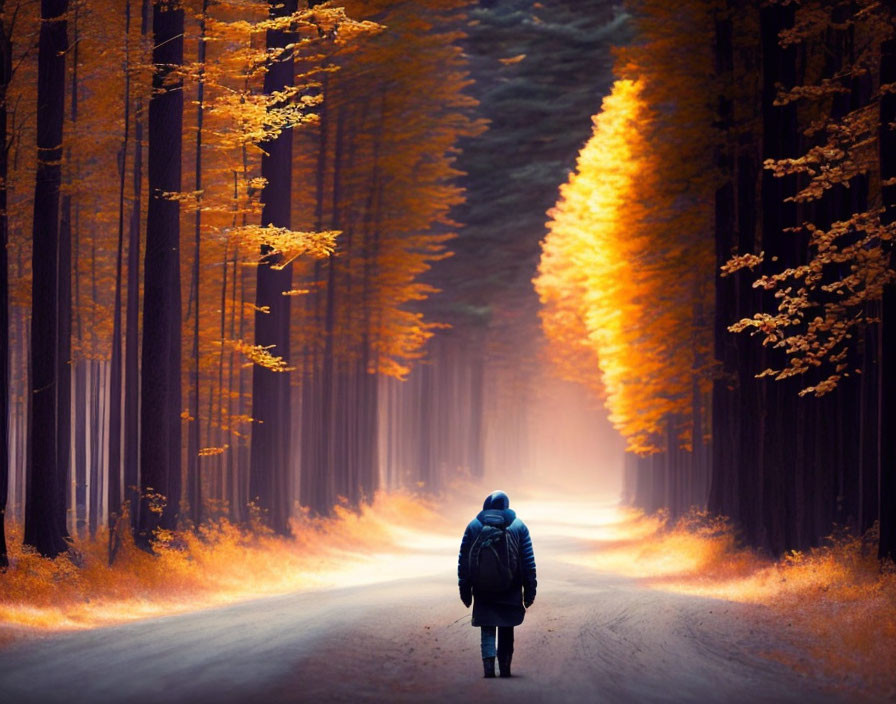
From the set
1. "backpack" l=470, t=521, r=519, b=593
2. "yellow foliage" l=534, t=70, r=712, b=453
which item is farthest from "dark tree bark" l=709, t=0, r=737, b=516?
"backpack" l=470, t=521, r=519, b=593

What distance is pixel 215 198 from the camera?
922 inches

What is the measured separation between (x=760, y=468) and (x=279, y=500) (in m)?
9.76

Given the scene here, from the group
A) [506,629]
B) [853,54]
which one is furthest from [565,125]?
[506,629]

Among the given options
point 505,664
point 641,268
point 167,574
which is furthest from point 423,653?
point 641,268

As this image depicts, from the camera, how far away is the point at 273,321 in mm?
24688

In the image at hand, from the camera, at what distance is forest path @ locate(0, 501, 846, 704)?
31.3 feet

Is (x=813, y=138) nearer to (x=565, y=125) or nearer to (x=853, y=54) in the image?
(x=853, y=54)

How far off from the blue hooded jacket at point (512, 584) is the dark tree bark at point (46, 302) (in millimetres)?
8097

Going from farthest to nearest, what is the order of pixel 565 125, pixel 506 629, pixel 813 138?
pixel 565 125
pixel 813 138
pixel 506 629

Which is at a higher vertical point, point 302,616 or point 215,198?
point 215,198

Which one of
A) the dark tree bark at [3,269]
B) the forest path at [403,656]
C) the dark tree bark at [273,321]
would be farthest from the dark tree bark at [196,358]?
the forest path at [403,656]

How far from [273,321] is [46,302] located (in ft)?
26.8

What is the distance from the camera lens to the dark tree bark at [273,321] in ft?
79.7

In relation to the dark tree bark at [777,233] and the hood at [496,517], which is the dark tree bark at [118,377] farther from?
the dark tree bark at [777,233]
